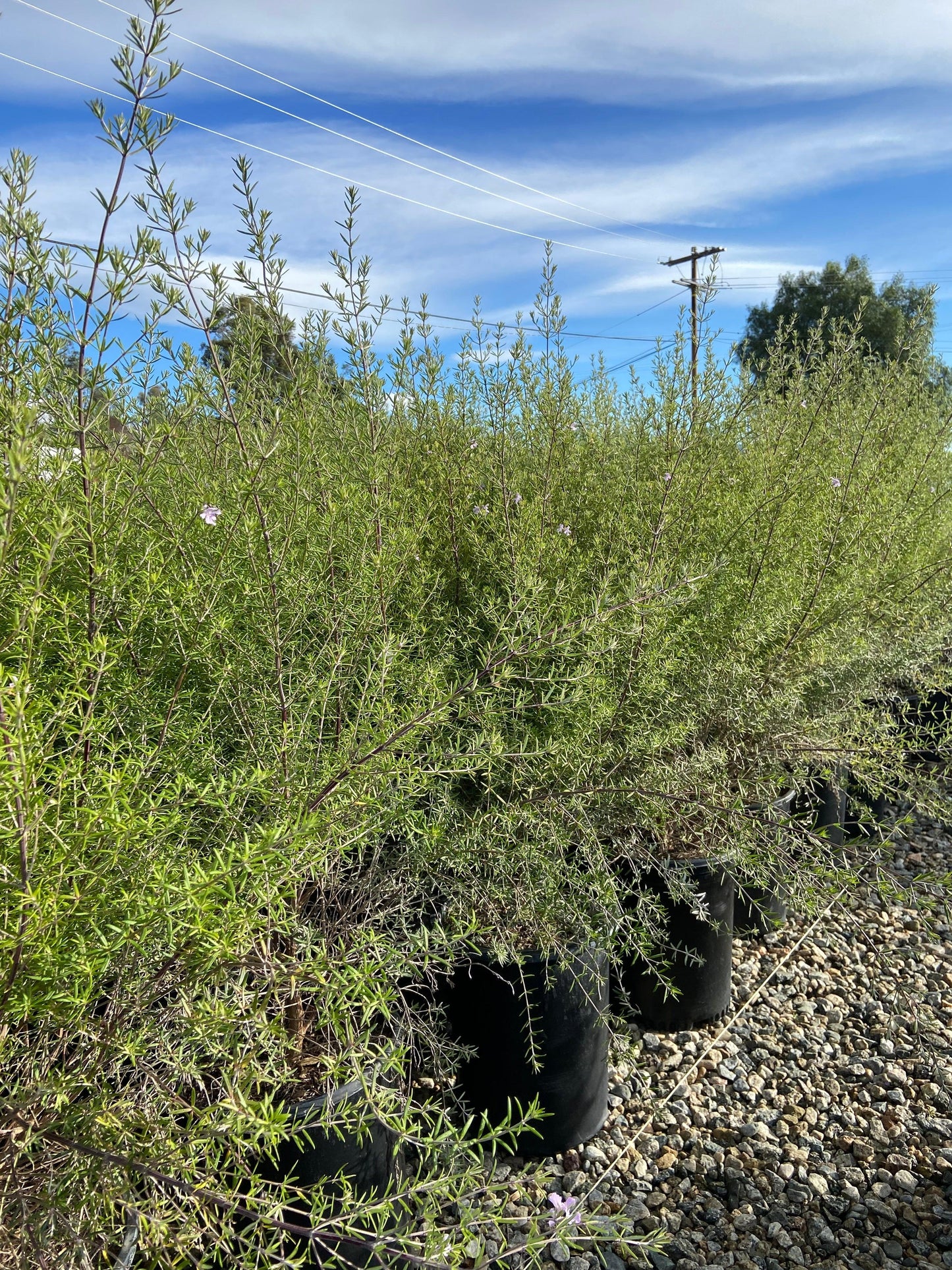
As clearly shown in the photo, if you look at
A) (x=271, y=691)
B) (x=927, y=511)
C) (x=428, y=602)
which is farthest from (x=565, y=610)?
(x=927, y=511)

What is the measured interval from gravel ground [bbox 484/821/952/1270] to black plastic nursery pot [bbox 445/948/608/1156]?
0.15 metres

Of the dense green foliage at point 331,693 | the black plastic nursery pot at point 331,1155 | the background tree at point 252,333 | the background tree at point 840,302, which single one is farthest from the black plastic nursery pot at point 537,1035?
the background tree at point 840,302

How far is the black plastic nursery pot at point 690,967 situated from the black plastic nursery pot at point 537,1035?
49cm

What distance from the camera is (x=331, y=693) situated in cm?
175

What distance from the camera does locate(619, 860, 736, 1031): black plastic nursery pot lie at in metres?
2.68

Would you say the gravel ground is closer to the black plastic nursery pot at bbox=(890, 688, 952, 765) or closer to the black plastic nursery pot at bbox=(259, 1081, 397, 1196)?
the black plastic nursery pot at bbox=(259, 1081, 397, 1196)

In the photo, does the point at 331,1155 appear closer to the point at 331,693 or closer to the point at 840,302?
the point at 331,693

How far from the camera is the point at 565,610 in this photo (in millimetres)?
2090

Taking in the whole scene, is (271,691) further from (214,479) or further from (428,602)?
(428,602)

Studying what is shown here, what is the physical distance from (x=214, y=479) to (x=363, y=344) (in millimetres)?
455

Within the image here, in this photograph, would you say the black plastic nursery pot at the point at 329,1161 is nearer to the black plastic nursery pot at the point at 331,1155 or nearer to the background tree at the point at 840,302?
the black plastic nursery pot at the point at 331,1155

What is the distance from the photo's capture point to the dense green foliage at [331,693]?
3.49 ft

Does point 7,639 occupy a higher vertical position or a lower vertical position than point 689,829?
higher

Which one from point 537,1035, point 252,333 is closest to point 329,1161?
point 537,1035
